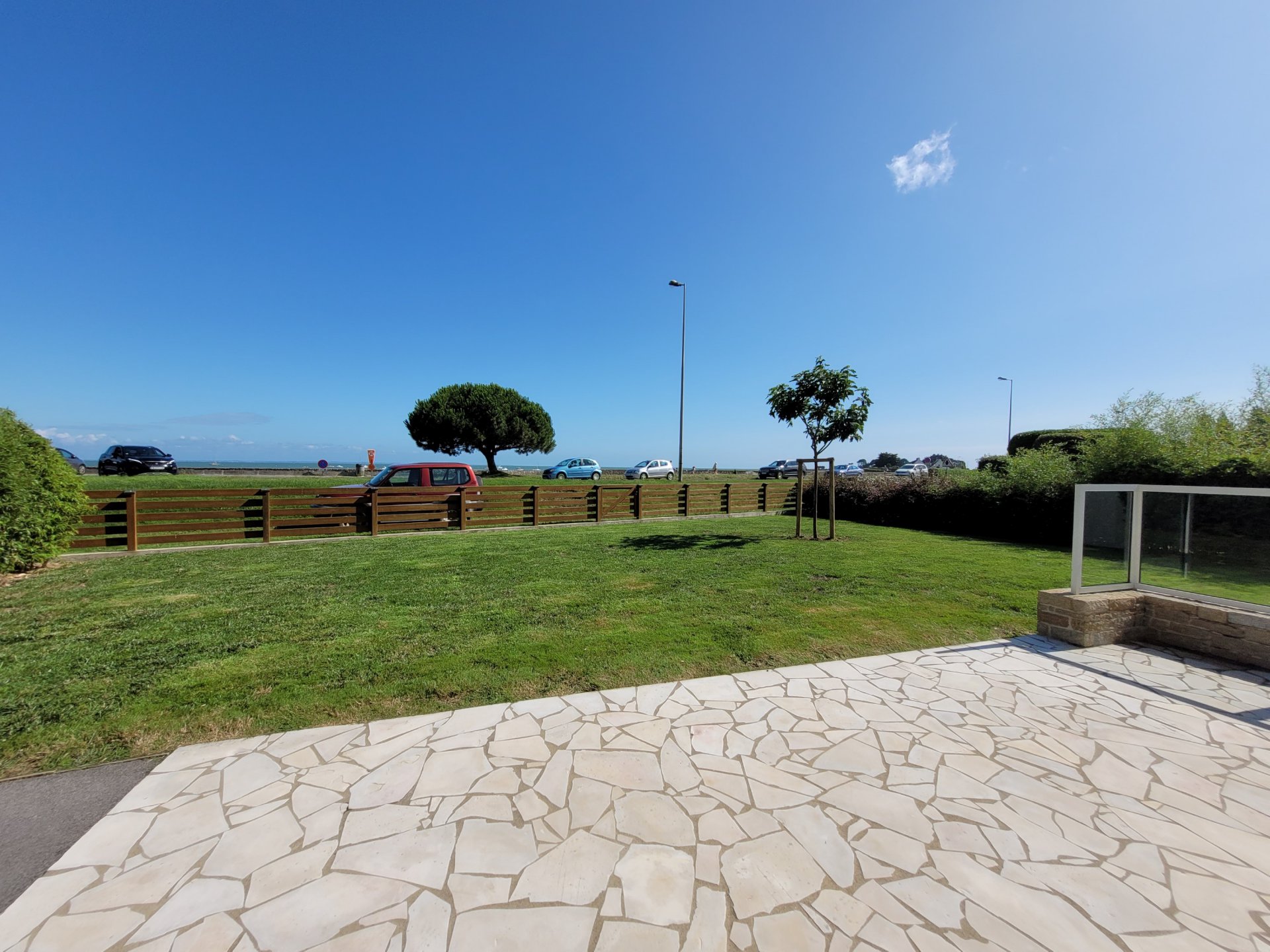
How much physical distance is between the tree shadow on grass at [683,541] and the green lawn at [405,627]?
37.5 inches

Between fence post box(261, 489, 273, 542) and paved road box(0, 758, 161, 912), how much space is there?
819cm

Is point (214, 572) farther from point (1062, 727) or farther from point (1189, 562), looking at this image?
point (1189, 562)

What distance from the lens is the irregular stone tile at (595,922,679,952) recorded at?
159cm

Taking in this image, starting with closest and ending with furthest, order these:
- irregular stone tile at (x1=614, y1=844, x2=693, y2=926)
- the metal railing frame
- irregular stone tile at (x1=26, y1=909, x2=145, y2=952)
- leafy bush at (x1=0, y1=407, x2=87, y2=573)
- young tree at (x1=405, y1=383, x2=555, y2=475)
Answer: irregular stone tile at (x1=26, y1=909, x2=145, y2=952)
irregular stone tile at (x1=614, y1=844, x2=693, y2=926)
the metal railing frame
leafy bush at (x1=0, y1=407, x2=87, y2=573)
young tree at (x1=405, y1=383, x2=555, y2=475)

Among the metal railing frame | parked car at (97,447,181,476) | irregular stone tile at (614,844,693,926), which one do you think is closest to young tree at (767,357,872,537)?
the metal railing frame

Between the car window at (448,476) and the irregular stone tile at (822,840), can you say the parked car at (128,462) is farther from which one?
the irregular stone tile at (822,840)

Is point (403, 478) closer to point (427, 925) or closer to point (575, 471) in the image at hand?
point (427, 925)

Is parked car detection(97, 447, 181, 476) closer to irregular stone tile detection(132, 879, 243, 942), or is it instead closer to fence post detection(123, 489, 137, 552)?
fence post detection(123, 489, 137, 552)

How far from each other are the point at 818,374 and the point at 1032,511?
662cm

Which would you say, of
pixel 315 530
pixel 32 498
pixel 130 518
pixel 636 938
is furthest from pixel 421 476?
pixel 636 938

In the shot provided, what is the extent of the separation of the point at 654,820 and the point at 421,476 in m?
10.6

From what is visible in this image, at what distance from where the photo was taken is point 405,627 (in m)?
4.61

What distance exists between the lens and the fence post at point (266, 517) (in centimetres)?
942


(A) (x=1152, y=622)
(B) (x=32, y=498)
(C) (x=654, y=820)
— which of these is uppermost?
(B) (x=32, y=498)
